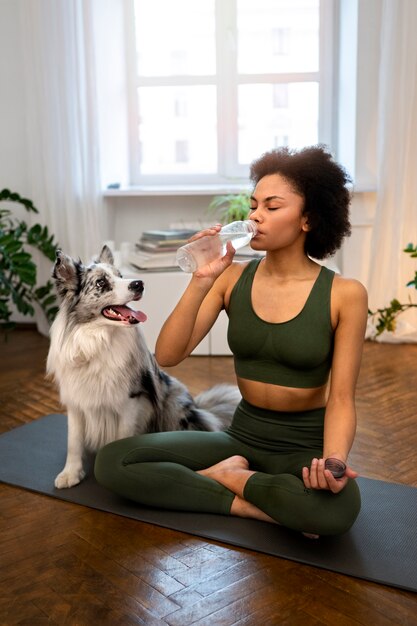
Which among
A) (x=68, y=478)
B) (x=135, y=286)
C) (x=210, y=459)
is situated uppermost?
(x=135, y=286)

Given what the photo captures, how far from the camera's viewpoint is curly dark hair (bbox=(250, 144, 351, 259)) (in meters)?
1.98

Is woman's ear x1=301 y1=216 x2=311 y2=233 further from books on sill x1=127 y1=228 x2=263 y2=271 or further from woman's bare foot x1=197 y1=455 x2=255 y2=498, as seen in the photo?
books on sill x1=127 y1=228 x2=263 y2=271

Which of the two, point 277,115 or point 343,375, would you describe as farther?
point 277,115

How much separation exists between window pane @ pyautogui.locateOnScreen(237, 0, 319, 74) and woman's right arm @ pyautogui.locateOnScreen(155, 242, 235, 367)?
2.72 metres

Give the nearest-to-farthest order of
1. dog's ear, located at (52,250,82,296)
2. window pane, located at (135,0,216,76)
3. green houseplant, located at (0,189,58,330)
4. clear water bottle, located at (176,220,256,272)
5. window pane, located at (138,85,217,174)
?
clear water bottle, located at (176,220,256,272) < dog's ear, located at (52,250,82,296) < green houseplant, located at (0,189,58,330) < window pane, located at (135,0,216,76) < window pane, located at (138,85,217,174)

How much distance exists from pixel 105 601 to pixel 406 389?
1.94 m

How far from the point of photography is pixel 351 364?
6.40 feet

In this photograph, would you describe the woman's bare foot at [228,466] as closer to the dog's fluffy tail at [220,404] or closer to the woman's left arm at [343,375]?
Answer: the woman's left arm at [343,375]

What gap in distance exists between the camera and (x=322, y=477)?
70.2 inches

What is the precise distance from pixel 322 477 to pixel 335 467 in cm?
4

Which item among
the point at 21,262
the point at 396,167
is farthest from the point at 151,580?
the point at 396,167

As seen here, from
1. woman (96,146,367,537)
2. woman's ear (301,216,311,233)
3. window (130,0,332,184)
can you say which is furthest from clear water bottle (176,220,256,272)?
window (130,0,332,184)

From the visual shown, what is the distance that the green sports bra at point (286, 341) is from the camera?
202cm

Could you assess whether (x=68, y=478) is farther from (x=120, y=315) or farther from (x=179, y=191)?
(x=179, y=191)
